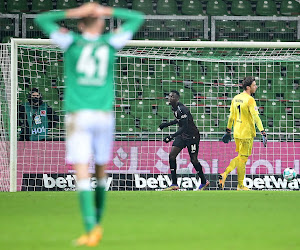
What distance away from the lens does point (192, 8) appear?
1991 centimetres

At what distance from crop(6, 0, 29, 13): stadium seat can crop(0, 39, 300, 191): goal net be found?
4.67 meters

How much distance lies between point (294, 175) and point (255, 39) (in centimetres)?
678

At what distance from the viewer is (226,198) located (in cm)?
993

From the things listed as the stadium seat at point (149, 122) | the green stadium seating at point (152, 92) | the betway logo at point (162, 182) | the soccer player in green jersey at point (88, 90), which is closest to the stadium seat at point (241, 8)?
the green stadium seating at point (152, 92)

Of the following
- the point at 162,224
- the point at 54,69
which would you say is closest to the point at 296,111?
the point at 54,69

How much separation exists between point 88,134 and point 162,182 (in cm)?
967

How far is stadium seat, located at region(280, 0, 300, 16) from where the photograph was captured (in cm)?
2008

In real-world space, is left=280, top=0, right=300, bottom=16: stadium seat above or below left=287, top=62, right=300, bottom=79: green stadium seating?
above

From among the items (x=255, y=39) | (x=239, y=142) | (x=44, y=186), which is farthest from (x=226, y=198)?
(x=255, y=39)

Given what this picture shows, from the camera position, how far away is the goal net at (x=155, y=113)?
13.6m

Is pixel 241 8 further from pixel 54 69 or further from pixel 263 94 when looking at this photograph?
pixel 54 69

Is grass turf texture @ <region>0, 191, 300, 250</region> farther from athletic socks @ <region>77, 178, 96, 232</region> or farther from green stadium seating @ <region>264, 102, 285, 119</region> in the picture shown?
green stadium seating @ <region>264, 102, 285, 119</region>

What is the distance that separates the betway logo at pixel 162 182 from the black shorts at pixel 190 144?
127 centimetres

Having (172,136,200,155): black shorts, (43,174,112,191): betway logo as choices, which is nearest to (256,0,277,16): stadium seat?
(172,136,200,155): black shorts
